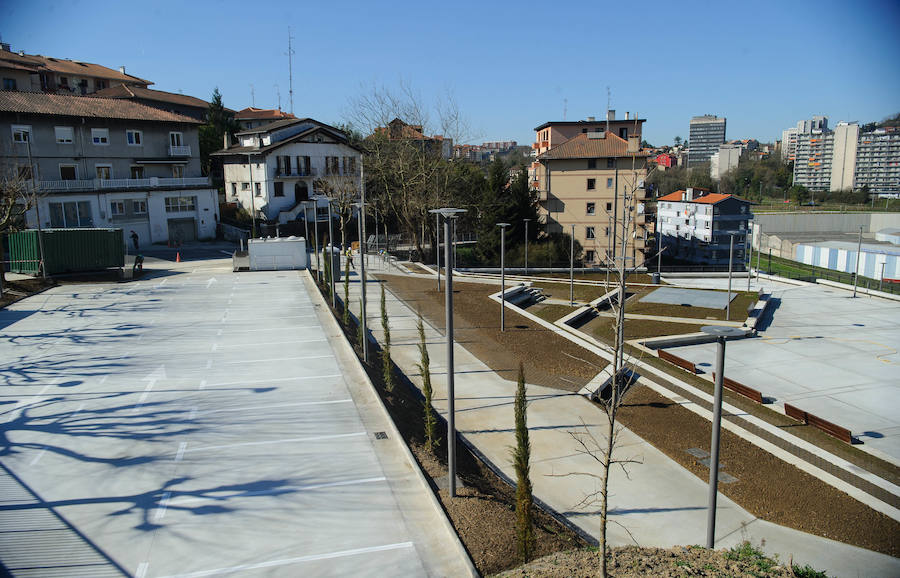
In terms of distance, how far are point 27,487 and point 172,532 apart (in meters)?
3.22

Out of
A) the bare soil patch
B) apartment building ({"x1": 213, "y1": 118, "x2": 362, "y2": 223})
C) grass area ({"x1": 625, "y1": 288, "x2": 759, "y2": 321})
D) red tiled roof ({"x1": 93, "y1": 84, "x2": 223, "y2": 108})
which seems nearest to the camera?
the bare soil patch

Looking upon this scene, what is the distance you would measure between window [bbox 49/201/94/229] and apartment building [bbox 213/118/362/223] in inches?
500

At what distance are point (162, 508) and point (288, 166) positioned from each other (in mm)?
46455

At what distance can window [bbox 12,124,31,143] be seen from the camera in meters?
39.4

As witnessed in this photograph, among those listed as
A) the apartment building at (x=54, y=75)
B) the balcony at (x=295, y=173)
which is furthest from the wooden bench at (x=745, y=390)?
the apartment building at (x=54, y=75)

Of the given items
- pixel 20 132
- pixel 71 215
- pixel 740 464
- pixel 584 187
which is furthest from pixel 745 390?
pixel 20 132

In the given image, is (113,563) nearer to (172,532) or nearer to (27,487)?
(172,532)

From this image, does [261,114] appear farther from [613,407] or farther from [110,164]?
[613,407]

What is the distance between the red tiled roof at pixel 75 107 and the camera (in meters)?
39.7

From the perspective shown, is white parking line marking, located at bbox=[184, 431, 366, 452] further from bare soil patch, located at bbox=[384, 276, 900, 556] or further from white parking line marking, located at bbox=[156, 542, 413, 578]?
bare soil patch, located at bbox=[384, 276, 900, 556]

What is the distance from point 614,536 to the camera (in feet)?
32.0

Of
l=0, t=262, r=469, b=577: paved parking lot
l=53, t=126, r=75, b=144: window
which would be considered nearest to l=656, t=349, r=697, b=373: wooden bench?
l=0, t=262, r=469, b=577: paved parking lot

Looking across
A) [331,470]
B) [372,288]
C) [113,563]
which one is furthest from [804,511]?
[372,288]

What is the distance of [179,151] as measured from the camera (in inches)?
1905
